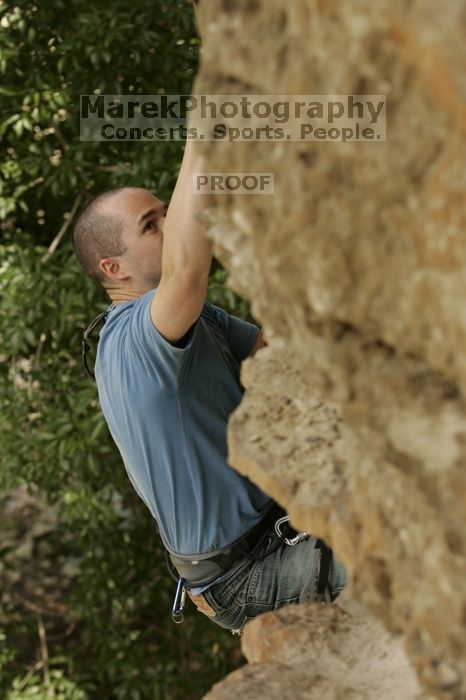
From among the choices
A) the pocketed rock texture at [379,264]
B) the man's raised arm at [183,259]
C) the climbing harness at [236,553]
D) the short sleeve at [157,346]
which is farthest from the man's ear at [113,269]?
the pocketed rock texture at [379,264]

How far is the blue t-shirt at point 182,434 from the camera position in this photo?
7.91ft

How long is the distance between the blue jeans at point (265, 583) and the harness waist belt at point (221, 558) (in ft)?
0.07

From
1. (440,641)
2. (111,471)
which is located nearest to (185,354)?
(440,641)

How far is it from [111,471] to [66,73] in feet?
5.44

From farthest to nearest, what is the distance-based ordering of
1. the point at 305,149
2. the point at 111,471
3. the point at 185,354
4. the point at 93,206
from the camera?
1. the point at 111,471
2. the point at 93,206
3. the point at 185,354
4. the point at 305,149

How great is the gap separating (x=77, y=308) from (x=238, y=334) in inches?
45.4

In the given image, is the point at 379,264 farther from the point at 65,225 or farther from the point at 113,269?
the point at 65,225

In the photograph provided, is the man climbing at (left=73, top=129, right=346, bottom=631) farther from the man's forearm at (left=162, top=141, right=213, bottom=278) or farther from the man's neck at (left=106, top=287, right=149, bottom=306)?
the man's forearm at (left=162, top=141, right=213, bottom=278)

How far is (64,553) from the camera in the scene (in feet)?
19.8

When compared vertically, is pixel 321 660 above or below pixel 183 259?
below

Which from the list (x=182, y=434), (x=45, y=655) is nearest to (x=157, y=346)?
(x=182, y=434)

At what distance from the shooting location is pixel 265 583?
2510 millimetres

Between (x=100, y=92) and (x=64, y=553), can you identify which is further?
(x=64, y=553)

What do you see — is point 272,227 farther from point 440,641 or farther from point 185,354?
point 185,354
